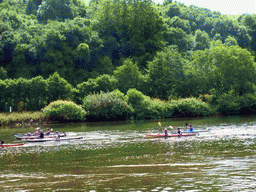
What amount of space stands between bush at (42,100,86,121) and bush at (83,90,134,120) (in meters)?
2.04

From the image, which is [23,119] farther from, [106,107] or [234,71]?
[234,71]

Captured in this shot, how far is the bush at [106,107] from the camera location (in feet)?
259

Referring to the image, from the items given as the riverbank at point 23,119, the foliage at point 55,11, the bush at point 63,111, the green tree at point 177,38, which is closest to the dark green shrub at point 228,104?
the bush at point 63,111

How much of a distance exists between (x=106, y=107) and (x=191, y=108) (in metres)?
18.1

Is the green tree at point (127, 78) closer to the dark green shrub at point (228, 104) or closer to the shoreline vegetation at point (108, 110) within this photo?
the shoreline vegetation at point (108, 110)

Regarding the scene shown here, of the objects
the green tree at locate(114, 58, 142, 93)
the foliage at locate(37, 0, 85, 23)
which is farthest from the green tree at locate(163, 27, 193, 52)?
the green tree at locate(114, 58, 142, 93)

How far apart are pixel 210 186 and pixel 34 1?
5357 inches

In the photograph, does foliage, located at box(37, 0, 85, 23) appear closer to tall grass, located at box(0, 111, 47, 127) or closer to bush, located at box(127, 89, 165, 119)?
bush, located at box(127, 89, 165, 119)

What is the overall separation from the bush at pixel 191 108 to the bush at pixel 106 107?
10.5 meters

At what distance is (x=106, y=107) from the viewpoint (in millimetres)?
78812

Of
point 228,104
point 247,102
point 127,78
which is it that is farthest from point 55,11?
point 247,102

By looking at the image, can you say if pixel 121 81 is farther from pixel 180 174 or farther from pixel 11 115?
pixel 180 174

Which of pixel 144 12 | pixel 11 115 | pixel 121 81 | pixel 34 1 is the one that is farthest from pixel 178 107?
pixel 34 1

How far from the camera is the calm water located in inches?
891
